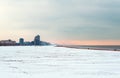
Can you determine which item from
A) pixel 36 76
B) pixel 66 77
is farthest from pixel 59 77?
pixel 36 76

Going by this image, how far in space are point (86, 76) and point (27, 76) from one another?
3238 mm

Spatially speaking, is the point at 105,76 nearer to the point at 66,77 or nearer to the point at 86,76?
the point at 86,76

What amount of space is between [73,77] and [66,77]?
39 cm

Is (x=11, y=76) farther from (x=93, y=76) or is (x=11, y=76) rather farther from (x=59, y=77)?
(x=93, y=76)

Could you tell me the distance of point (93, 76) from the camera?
15.8m

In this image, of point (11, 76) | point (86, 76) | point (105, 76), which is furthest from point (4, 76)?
point (105, 76)

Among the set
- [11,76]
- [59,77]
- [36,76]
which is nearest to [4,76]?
[11,76]

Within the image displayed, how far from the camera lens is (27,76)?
51.6 ft

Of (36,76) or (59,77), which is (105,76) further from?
(36,76)

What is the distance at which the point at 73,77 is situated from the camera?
15469mm

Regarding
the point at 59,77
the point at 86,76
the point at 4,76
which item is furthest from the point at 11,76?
the point at 86,76

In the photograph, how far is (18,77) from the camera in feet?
50.4

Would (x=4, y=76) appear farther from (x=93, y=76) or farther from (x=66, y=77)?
(x=93, y=76)

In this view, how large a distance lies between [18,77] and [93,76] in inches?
160
